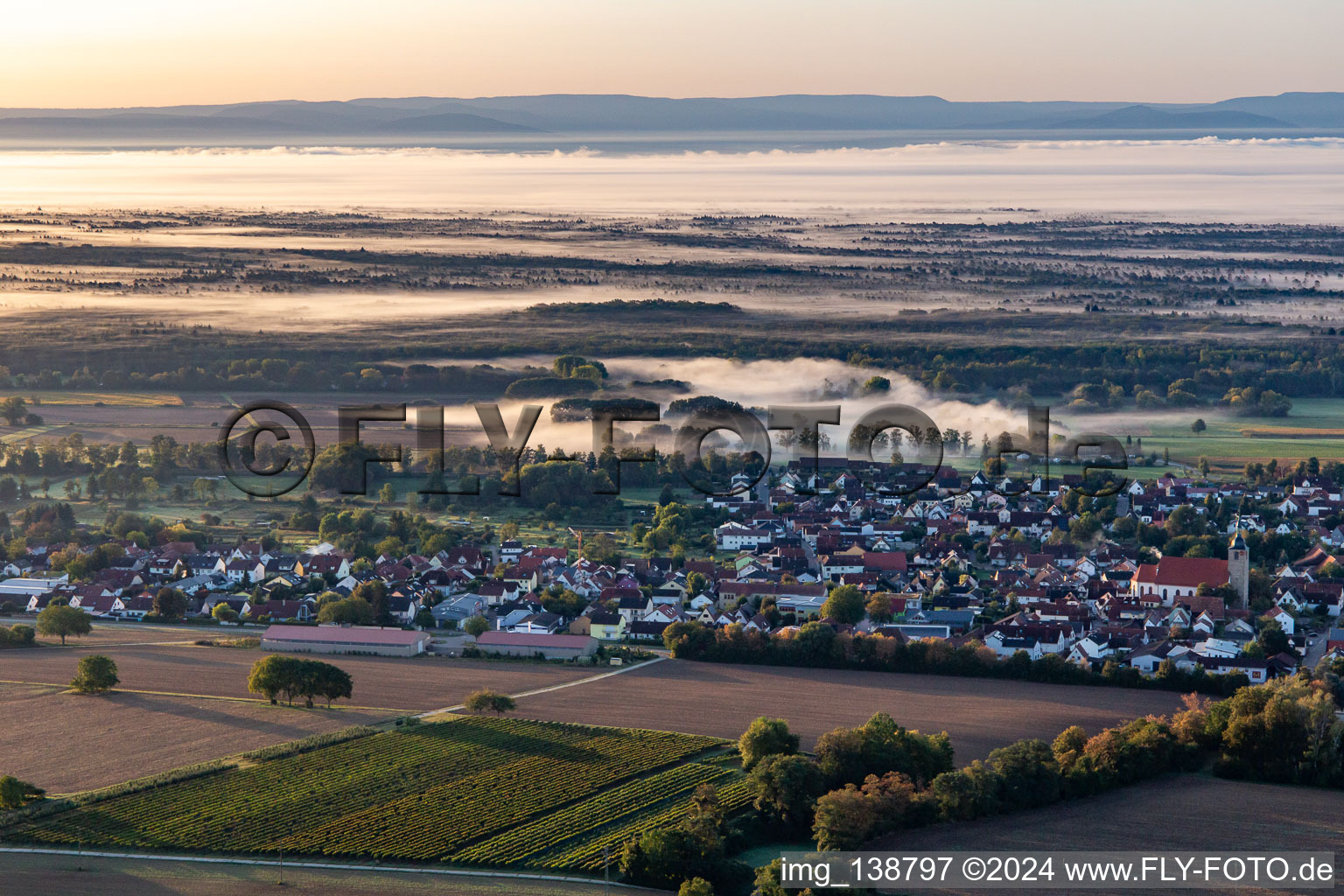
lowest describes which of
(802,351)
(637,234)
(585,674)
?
(585,674)

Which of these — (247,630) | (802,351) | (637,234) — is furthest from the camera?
(637,234)

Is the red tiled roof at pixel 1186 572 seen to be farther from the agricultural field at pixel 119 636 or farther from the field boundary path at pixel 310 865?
the agricultural field at pixel 119 636

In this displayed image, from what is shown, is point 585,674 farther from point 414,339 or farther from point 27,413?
point 414,339

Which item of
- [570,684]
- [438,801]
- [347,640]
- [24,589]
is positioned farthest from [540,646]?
[24,589]

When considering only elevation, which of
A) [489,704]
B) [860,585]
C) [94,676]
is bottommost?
[489,704]

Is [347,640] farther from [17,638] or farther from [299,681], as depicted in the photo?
[17,638]

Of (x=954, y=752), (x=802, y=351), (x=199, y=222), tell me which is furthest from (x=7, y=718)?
(x=199, y=222)

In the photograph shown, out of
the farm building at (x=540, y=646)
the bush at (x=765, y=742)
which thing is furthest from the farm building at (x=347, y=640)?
the bush at (x=765, y=742)
